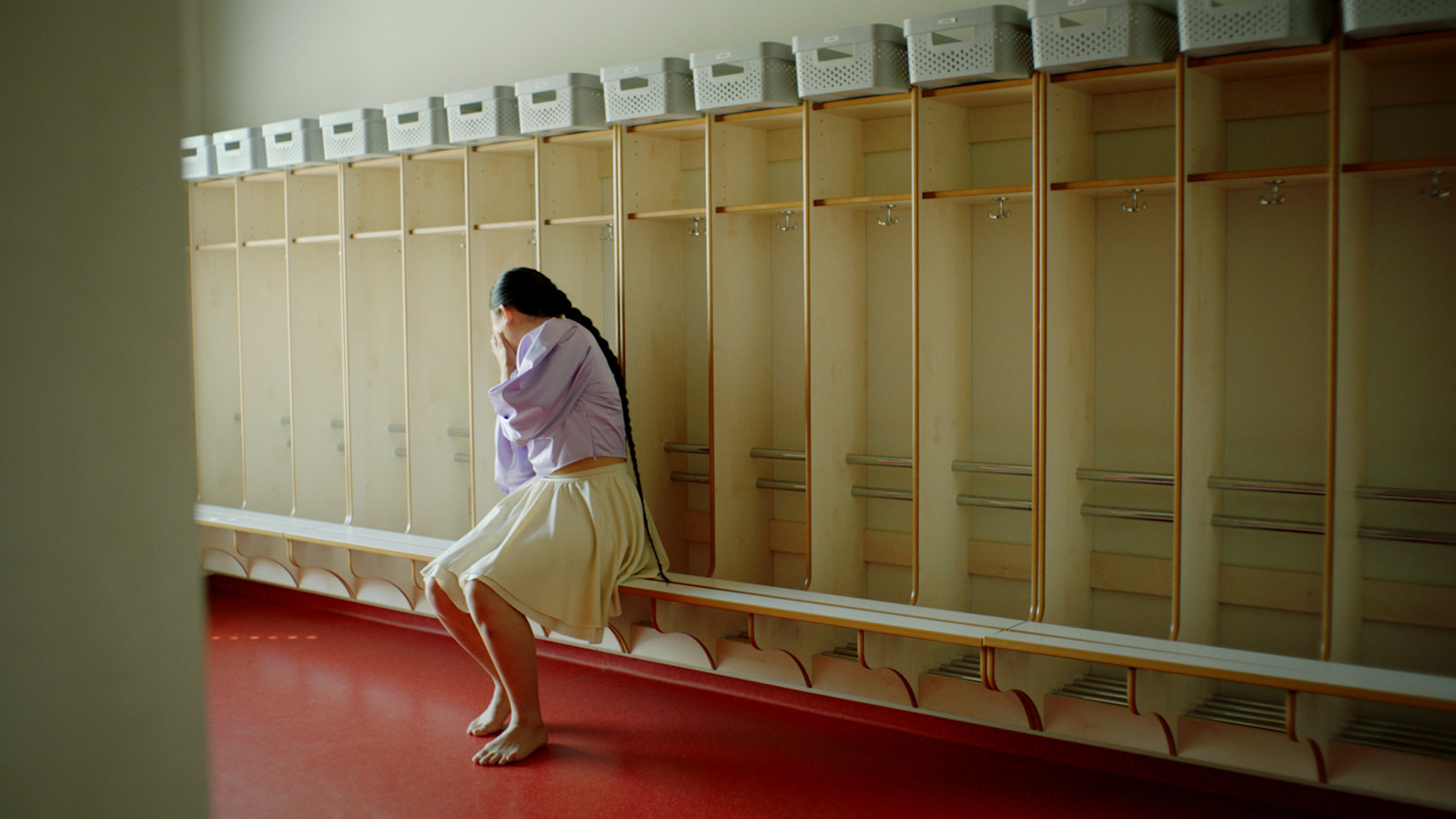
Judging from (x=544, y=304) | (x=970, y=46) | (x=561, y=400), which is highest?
(x=970, y=46)

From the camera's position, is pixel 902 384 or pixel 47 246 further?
pixel 902 384

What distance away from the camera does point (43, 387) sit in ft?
2.81

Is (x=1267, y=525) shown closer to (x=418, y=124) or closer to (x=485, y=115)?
(x=485, y=115)

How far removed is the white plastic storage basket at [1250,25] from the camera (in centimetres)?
271

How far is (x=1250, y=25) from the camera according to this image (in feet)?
9.07

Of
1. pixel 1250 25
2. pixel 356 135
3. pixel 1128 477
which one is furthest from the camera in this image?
pixel 356 135

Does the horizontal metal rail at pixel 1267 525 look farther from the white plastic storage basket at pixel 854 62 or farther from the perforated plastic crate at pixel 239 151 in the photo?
the perforated plastic crate at pixel 239 151

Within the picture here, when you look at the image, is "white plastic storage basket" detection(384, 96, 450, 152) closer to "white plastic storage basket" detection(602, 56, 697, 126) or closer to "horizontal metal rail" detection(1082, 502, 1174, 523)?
"white plastic storage basket" detection(602, 56, 697, 126)

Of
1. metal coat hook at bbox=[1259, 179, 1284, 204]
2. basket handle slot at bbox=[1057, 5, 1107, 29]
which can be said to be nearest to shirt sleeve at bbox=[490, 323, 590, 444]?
basket handle slot at bbox=[1057, 5, 1107, 29]

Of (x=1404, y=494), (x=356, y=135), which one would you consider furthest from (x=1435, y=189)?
(x=356, y=135)

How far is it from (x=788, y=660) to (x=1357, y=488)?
184cm

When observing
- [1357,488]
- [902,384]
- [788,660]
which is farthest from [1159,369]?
[788,660]

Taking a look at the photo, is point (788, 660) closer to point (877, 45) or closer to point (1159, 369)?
point (1159, 369)

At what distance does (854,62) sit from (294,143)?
9.67 feet
